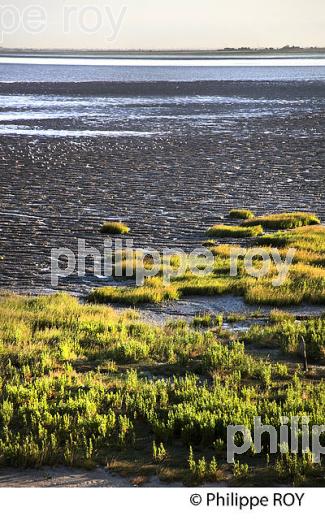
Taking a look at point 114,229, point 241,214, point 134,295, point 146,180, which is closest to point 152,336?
point 134,295

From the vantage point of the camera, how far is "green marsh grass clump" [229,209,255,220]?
1080 inches

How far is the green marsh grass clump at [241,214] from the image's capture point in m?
27.4

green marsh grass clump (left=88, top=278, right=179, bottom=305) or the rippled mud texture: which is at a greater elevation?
the rippled mud texture

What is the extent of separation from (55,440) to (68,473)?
23.1 inches

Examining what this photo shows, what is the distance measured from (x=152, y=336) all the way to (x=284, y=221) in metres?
12.1

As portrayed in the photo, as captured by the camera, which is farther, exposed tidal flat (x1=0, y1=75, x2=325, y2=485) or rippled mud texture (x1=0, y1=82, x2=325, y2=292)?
rippled mud texture (x1=0, y1=82, x2=325, y2=292)

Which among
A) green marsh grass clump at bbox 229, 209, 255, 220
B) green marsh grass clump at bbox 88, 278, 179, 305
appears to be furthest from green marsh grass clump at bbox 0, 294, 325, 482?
green marsh grass clump at bbox 229, 209, 255, 220

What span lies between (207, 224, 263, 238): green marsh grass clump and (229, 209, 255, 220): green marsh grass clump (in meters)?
2.23

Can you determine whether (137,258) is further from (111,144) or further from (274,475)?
(111,144)

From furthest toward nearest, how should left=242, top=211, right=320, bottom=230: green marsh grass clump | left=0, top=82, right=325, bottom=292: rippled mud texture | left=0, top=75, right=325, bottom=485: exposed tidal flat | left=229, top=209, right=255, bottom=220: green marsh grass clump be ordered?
left=229, top=209, right=255, bottom=220: green marsh grass clump
left=242, top=211, right=320, bottom=230: green marsh grass clump
left=0, top=82, right=325, bottom=292: rippled mud texture
left=0, top=75, right=325, bottom=485: exposed tidal flat

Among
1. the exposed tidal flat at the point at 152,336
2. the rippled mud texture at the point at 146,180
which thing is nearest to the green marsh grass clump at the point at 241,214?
the exposed tidal flat at the point at 152,336

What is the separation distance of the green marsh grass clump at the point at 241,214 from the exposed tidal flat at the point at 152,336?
134mm

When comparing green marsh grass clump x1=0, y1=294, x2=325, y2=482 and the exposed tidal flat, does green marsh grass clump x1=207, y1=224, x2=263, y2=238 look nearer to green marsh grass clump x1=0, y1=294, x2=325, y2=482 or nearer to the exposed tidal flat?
the exposed tidal flat

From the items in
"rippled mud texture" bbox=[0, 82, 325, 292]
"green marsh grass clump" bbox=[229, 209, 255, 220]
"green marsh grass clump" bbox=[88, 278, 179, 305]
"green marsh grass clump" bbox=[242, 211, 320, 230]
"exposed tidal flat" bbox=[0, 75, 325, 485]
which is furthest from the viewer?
"green marsh grass clump" bbox=[229, 209, 255, 220]
